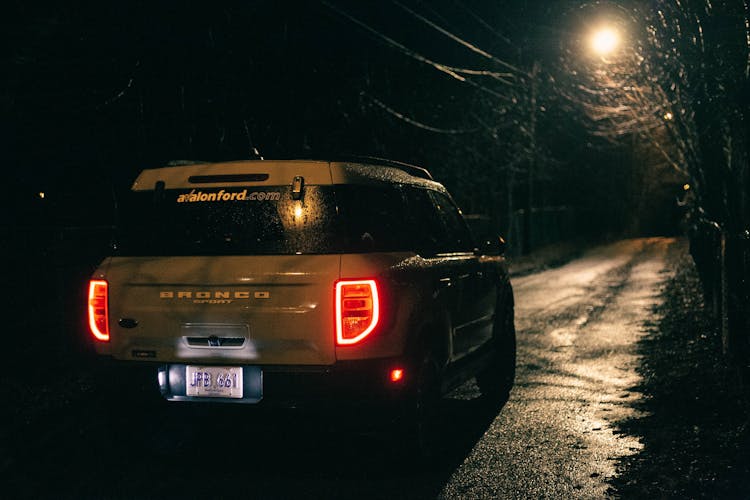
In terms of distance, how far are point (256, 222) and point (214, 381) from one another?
3.23 feet

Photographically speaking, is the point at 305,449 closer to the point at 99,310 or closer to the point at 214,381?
the point at 214,381

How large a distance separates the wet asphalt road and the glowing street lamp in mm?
9512

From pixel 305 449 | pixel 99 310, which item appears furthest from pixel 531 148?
pixel 99 310

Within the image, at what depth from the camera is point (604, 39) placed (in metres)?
17.4

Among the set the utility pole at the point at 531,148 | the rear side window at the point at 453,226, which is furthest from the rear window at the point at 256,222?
the utility pole at the point at 531,148

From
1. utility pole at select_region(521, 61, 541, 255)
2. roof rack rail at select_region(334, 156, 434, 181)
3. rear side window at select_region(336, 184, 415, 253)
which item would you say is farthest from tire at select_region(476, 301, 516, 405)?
utility pole at select_region(521, 61, 541, 255)

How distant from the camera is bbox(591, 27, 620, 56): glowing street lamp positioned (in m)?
16.8

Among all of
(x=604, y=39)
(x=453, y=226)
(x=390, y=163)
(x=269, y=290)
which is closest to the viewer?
(x=269, y=290)

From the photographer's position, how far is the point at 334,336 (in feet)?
16.6

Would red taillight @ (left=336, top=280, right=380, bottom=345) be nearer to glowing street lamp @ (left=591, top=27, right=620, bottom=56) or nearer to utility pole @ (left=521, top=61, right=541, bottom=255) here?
glowing street lamp @ (left=591, top=27, right=620, bottom=56)

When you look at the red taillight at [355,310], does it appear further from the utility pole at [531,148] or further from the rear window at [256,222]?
the utility pole at [531,148]

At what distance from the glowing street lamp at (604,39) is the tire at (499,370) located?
986 centimetres

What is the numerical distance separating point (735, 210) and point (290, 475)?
908 cm

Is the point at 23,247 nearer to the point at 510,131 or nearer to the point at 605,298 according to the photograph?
the point at 605,298
